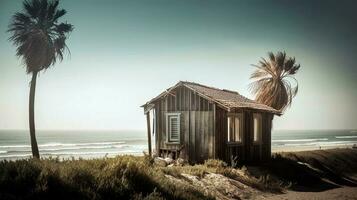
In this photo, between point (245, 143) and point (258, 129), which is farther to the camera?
point (258, 129)

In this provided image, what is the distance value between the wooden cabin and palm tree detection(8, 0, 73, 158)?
8124 mm

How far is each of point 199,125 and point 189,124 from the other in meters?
0.63

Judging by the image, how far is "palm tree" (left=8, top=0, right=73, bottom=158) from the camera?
23.7 metres

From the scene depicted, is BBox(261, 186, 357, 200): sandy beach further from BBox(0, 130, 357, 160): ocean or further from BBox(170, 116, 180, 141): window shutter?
BBox(0, 130, 357, 160): ocean

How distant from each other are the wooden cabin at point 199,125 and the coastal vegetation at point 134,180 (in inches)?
51.7

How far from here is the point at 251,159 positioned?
20.9m

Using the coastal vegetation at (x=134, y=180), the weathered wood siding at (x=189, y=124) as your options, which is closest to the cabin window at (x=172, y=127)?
the weathered wood siding at (x=189, y=124)

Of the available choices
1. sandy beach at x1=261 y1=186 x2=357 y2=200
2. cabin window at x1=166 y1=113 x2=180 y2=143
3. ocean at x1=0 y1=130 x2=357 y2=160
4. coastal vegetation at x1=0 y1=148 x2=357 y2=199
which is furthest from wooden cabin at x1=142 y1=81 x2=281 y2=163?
ocean at x1=0 y1=130 x2=357 y2=160

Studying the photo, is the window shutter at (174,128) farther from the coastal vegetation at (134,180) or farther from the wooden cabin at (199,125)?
the coastal vegetation at (134,180)

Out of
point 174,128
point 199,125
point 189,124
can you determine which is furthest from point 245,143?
point 174,128

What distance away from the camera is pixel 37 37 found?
24.0 metres

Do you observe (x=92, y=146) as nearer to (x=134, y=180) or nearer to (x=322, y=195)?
(x=322, y=195)

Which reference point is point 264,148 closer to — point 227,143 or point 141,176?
point 227,143

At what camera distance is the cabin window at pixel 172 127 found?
19.9m
